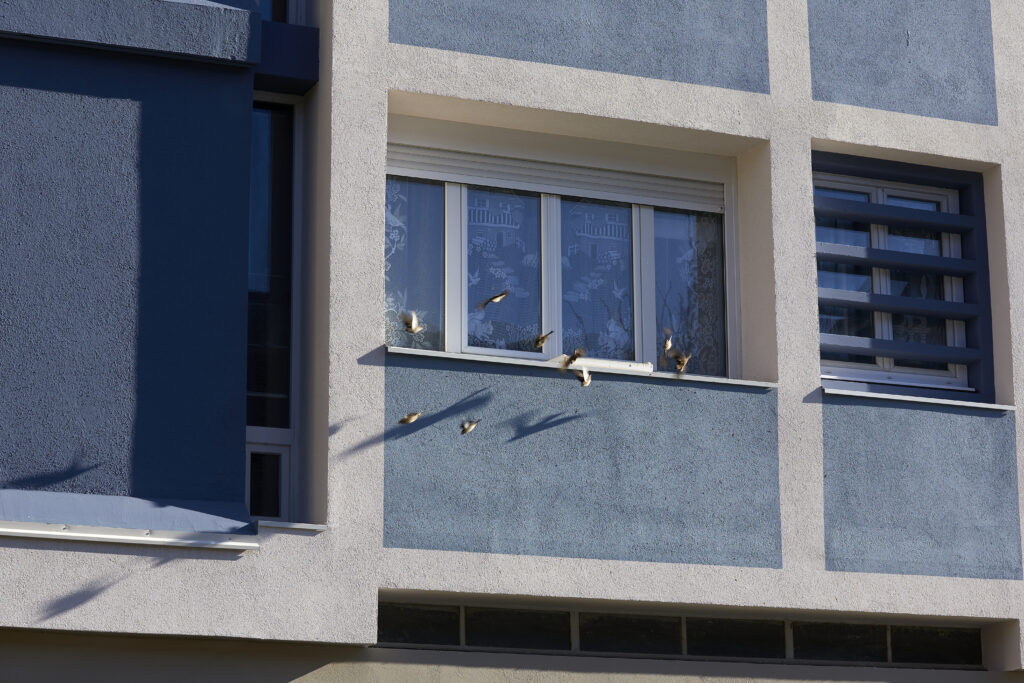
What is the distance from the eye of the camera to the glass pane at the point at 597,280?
1159cm

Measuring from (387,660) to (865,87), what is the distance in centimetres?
522

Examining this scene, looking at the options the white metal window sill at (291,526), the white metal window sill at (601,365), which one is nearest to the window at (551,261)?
the white metal window sill at (601,365)

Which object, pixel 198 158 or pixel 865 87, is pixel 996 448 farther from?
pixel 198 158

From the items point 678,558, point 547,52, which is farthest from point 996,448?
point 547,52

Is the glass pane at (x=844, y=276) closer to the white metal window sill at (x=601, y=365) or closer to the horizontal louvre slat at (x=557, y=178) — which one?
the horizontal louvre slat at (x=557, y=178)

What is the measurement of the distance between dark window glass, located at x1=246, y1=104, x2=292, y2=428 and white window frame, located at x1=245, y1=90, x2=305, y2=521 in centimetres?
4

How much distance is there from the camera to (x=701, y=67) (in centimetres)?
1167

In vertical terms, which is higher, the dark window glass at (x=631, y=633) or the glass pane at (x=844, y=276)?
the glass pane at (x=844, y=276)

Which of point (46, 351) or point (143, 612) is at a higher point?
point (46, 351)

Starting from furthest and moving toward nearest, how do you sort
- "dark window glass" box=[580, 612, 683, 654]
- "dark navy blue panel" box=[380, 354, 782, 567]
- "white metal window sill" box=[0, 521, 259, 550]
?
1. "dark window glass" box=[580, 612, 683, 654]
2. "dark navy blue panel" box=[380, 354, 782, 567]
3. "white metal window sill" box=[0, 521, 259, 550]

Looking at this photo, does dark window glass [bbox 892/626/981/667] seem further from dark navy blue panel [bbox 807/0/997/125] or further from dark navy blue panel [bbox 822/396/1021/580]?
dark navy blue panel [bbox 807/0/997/125]

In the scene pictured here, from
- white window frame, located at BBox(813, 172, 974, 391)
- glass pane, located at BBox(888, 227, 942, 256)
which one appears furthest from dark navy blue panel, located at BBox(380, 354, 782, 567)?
glass pane, located at BBox(888, 227, 942, 256)

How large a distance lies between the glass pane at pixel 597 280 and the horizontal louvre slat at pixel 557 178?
13 cm

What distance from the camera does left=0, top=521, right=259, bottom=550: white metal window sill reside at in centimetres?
936
